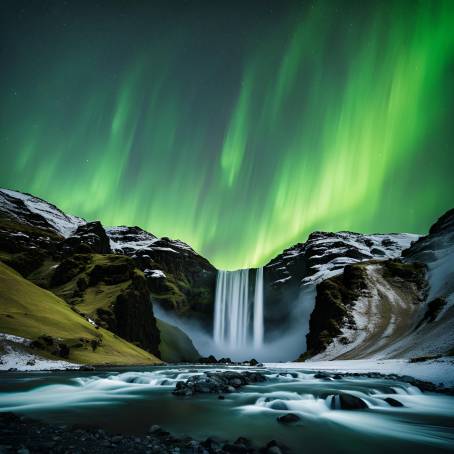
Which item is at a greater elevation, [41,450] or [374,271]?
[374,271]

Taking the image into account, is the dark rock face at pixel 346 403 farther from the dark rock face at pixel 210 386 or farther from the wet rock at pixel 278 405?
the dark rock face at pixel 210 386

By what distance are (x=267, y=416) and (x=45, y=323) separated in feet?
218

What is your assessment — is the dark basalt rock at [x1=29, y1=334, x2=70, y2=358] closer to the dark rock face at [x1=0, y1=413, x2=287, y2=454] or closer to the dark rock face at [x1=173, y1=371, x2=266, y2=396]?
the dark rock face at [x1=173, y1=371, x2=266, y2=396]

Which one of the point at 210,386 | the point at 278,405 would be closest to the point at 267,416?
the point at 278,405

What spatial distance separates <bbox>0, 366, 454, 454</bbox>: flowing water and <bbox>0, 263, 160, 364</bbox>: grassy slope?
37486mm

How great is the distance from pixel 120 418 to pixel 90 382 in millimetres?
20861

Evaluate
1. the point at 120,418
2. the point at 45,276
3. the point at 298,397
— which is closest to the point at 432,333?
the point at 298,397

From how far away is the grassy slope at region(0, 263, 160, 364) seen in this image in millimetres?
62181

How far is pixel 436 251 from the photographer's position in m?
148

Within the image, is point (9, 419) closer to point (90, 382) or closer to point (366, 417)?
point (366, 417)

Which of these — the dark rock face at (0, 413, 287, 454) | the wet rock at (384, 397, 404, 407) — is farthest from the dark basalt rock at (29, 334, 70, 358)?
the wet rock at (384, 397, 404, 407)

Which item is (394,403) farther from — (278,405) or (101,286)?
(101,286)

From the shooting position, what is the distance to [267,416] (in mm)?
18625

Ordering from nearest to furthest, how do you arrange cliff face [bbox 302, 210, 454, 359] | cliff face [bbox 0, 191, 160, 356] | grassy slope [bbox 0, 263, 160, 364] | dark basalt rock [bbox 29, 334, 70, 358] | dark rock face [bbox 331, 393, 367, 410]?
dark rock face [bbox 331, 393, 367, 410] → dark basalt rock [bbox 29, 334, 70, 358] → grassy slope [bbox 0, 263, 160, 364] → cliff face [bbox 302, 210, 454, 359] → cliff face [bbox 0, 191, 160, 356]
